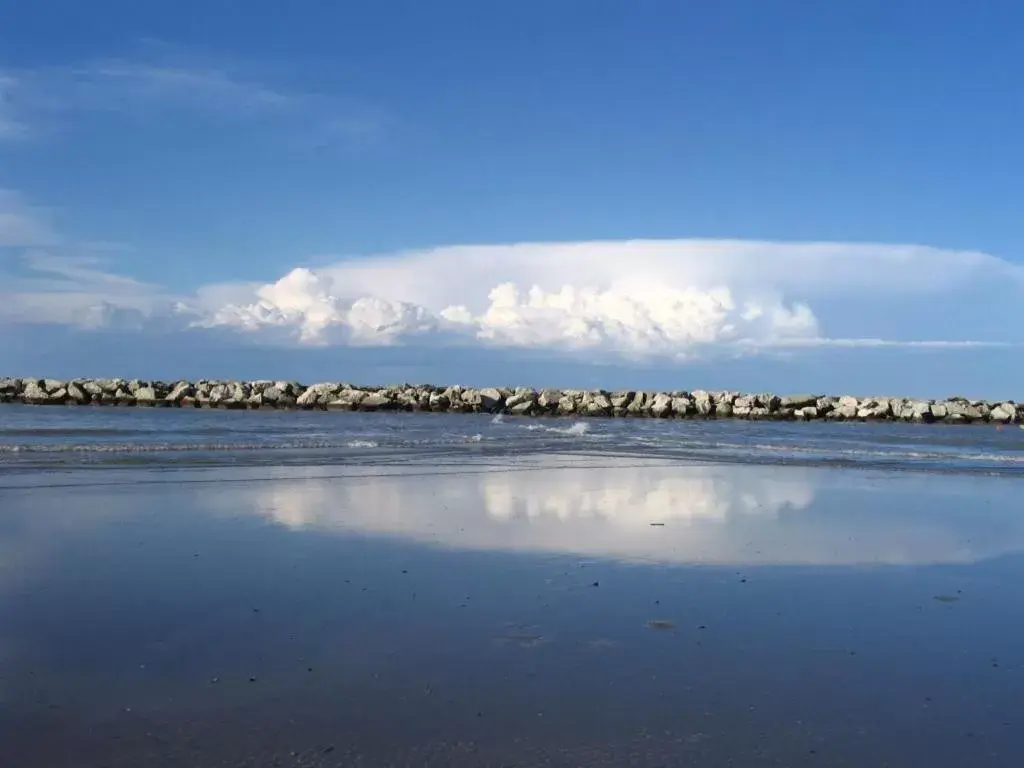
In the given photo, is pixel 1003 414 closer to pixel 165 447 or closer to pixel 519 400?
pixel 519 400

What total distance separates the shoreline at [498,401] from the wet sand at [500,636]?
33691mm

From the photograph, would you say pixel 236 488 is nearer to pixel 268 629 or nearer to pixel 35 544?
pixel 35 544

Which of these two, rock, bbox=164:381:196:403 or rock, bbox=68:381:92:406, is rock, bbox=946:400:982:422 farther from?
rock, bbox=68:381:92:406

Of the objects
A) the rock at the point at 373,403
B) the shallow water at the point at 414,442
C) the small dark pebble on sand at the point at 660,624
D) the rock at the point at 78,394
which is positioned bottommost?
the small dark pebble on sand at the point at 660,624

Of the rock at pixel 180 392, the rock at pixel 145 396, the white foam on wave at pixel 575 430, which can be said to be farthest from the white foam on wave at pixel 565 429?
the rock at pixel 145 396

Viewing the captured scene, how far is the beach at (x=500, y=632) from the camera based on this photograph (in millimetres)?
4695

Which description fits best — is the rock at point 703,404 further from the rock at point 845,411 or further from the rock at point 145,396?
the rock at point 145,396

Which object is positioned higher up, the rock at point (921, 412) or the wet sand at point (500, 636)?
the rock at point (921, 412)

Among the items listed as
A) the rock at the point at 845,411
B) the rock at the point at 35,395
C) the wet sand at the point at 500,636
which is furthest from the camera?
the rock at the point at 845,411

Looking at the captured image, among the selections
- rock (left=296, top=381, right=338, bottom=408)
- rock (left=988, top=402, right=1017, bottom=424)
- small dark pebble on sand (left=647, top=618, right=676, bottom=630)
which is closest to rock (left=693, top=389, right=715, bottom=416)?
rock (left=988, top=402, right=1017, bottom=424)

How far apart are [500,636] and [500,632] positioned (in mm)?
105

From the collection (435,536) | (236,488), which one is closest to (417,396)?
(236,488)

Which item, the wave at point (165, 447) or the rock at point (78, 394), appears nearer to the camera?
the wave at point (165, 447)

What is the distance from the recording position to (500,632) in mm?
6594
